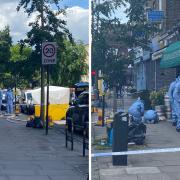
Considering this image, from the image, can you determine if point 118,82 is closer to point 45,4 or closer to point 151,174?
point 151,174

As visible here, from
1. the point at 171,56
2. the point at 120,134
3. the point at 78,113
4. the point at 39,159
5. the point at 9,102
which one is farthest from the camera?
the point at 9,102

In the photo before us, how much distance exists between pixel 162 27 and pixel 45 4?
376 inches

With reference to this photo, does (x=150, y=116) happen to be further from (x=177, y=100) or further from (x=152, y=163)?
(x=152, y=163)

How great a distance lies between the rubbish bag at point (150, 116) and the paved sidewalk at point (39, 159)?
3.82m

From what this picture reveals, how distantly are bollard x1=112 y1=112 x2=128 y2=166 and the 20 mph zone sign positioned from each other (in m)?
8.70

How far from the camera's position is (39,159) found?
873cm

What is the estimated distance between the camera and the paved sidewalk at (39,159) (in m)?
7.24

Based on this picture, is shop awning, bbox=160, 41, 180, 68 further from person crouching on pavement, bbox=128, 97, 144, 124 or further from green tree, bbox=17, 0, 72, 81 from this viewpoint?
green tree, bbox=17, 0, 72, 81

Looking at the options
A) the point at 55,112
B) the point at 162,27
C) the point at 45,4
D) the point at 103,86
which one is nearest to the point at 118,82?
the point at 103,86

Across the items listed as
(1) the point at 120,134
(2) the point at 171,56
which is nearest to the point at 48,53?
(1) the point at 120,134

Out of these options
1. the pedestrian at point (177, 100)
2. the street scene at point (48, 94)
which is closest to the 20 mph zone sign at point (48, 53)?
the street scene at point (48, 94)

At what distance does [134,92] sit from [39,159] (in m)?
5.60

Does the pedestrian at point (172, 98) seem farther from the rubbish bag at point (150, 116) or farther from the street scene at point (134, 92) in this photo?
the rubbish bag at point (150, 116)

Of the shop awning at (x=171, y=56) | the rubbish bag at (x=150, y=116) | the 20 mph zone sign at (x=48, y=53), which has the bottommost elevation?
the rubbish bag at (x=150, y=116)
